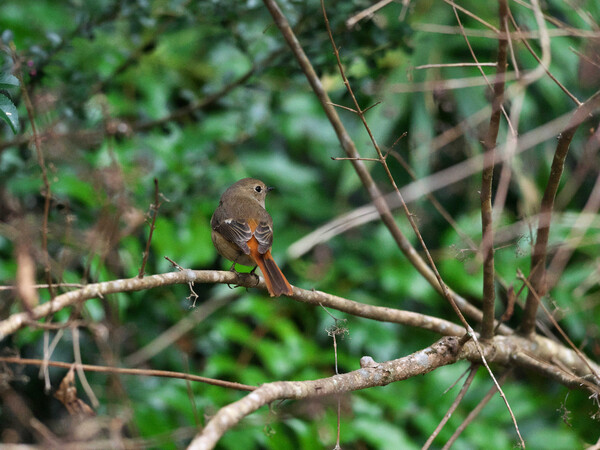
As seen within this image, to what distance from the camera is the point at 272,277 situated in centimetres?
285

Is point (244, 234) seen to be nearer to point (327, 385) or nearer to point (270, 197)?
point (327, 385)

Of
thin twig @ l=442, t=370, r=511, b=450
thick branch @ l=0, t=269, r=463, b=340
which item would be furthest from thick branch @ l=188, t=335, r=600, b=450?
thick branch @ l=0, t=269, r=463, b=340

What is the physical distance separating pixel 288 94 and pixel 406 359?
307 cm

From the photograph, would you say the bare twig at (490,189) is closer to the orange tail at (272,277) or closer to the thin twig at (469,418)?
→ the thin twig at (469,418)

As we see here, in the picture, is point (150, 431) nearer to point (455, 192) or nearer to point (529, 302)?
point (529, 302)

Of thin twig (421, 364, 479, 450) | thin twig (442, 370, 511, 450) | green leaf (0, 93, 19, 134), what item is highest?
green leaf (0, 93, 19, 134)

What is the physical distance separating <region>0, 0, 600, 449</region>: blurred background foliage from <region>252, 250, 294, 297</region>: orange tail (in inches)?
25.1

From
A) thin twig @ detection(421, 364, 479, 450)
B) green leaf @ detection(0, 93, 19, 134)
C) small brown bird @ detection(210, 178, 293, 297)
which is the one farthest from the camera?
small brown bird @ detection(210, 178, 293, 297)

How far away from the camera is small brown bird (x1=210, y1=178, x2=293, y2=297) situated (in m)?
3.23

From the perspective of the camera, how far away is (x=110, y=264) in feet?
11.3

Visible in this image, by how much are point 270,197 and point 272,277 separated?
2188 mm

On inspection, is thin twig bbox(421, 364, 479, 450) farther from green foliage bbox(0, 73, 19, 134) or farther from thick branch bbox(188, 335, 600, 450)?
green foliage bbox(0, 73, 19, 134)

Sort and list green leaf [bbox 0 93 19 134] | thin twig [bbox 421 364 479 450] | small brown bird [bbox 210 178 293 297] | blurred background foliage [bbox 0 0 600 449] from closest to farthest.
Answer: thin twig [bbox 421 364 479 450]
green leaf [bbox 0 93 19 134]
small brown bird [bbox 210 178 293 297]
blurred background foliage [bbox 0 0 600 449]

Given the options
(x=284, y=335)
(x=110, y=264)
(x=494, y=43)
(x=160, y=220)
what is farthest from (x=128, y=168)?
(x=494, y=43)
